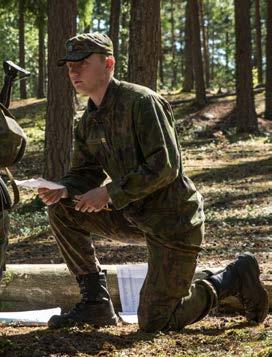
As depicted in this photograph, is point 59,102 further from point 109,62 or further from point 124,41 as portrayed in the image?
point 124,41

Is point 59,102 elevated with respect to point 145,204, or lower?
elevated

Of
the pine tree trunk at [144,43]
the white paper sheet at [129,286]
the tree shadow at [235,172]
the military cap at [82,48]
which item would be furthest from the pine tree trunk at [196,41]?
the military cap at [82,48]

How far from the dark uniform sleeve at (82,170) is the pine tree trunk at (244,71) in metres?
16.4

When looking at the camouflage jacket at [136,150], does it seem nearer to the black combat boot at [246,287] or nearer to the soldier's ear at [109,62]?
the soldier's ear at [109,62]

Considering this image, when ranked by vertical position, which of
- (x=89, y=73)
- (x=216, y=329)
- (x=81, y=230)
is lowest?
(x=216, y=329)

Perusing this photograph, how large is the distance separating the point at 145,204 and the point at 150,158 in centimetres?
38

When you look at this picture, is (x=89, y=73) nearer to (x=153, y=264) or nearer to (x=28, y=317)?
(x=153, y=264)

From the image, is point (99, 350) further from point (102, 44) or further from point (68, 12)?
point (68, 12)

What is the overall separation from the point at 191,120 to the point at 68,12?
12.4 meters

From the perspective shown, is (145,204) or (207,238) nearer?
(145,204)

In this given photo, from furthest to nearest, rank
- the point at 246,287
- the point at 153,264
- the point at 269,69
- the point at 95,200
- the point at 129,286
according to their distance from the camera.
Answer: the point at 269,69
the point at 129,286
the point at 246,287
the point at 153,264
the point at 95,200

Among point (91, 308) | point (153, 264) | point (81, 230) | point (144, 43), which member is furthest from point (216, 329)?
point (144, 43)

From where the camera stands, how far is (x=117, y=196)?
395 centimetres

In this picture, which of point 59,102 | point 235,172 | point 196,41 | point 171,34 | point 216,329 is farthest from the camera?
point 171,34
